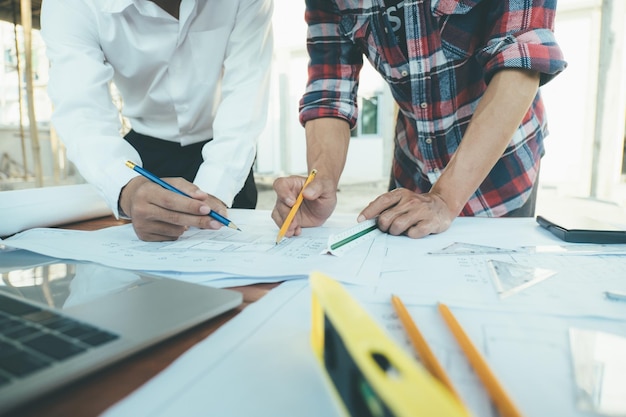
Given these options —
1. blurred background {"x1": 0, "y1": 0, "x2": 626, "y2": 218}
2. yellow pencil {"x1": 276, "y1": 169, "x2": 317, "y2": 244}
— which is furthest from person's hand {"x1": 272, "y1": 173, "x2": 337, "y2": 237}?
blurred background {"x1": 0, "y1": 0, "x2": 626, "y2": 218}

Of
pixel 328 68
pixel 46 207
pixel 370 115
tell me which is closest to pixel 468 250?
pixel 328 68

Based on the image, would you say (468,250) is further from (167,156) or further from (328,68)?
(167,156)

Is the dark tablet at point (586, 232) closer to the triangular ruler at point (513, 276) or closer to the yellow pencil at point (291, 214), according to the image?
the triangular ruler at point (513, 276)

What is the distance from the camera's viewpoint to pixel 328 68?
2.91ft

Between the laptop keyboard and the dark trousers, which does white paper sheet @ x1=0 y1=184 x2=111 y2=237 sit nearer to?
the dark trousers

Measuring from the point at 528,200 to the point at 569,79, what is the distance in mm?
3631

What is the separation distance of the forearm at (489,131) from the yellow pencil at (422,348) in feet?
1.31

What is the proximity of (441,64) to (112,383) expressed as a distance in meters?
0.77

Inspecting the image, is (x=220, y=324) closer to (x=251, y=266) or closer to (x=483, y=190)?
(x=251, y=266)

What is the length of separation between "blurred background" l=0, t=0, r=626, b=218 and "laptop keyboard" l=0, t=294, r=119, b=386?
6.55 ft

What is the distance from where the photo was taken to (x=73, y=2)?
2.48 feet

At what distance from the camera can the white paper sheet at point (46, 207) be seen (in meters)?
0.66

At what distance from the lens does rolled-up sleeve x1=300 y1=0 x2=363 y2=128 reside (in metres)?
0.86

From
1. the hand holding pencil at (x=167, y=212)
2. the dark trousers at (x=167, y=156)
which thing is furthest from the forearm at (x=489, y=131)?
the dark trousers at (x=167, y=156)
